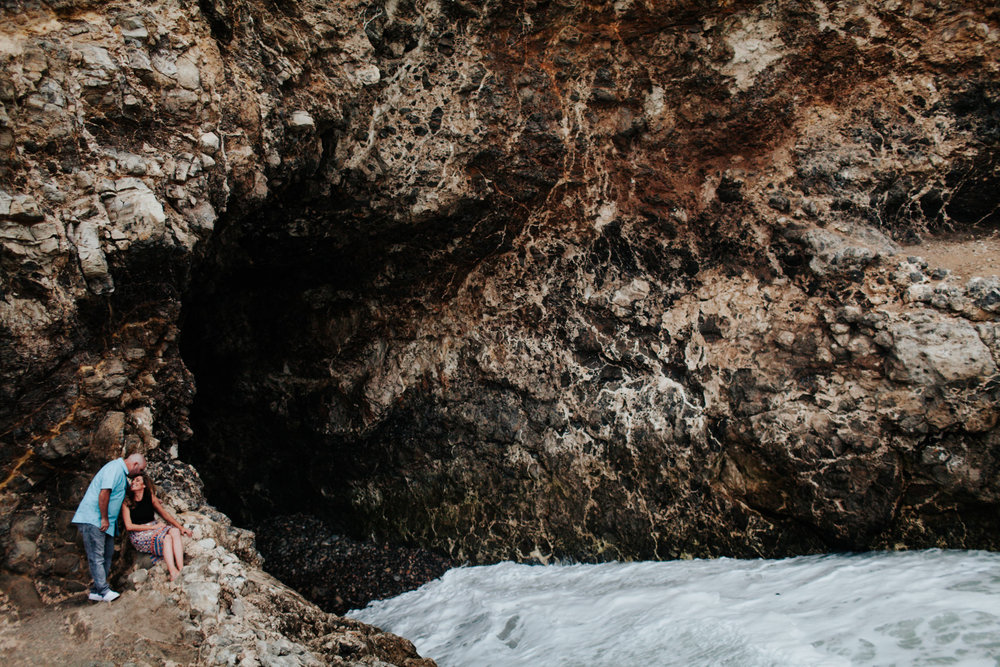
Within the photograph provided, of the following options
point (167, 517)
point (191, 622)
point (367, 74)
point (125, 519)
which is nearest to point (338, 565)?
point (167, 517)

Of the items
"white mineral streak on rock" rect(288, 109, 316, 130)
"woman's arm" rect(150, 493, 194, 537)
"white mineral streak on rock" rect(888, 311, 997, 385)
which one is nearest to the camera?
"woman's arm" rect(150, 493, 194, 537)

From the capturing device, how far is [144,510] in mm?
4691

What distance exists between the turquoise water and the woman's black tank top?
2.78 meters

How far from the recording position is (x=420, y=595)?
720cm

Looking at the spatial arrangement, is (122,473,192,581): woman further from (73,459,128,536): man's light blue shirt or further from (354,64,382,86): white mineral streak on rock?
(354,64,382,86): white mineral streak on rock

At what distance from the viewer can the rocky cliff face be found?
15.2ft

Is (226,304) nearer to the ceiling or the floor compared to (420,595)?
nearer to the ceiling

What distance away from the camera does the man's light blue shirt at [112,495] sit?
438cm

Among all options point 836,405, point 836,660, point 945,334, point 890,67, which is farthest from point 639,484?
point 890,67

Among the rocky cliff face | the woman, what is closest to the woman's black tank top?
the woman

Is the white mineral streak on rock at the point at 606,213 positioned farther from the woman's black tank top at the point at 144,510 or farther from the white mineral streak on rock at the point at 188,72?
the woman's black tank top at the point at 144,510

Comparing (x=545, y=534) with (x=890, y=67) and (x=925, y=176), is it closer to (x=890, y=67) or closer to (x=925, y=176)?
(x=925, y=176)

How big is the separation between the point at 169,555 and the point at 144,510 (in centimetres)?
43

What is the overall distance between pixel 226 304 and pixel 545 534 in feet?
15.1
